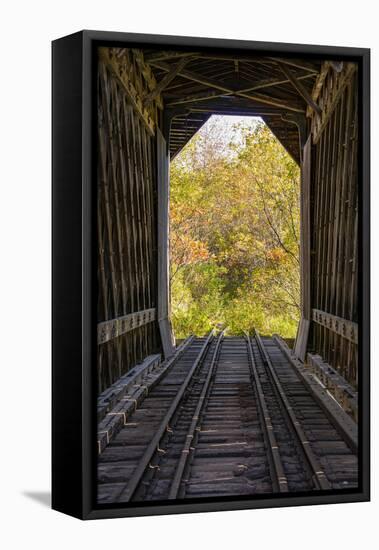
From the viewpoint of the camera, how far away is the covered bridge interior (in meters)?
6.82

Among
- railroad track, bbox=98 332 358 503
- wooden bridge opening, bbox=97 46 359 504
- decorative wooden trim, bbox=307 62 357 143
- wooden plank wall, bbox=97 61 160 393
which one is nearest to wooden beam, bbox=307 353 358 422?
wooden bridge opening, bbox=97 46 359 504

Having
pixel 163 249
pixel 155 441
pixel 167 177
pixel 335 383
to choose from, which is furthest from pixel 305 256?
pixel 155 441

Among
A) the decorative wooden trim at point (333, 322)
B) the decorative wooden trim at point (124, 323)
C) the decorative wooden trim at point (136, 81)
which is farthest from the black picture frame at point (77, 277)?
the decorative wooden trim at point (333, 322)

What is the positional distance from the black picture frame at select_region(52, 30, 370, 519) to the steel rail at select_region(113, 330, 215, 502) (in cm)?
11

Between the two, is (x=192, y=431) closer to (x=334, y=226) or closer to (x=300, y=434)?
(x=300, y=434)

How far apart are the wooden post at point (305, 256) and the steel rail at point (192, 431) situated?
2.33 feet

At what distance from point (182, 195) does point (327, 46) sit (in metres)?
1.68

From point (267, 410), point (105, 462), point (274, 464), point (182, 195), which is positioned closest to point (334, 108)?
point (182, 195)

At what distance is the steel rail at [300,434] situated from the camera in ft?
19.9

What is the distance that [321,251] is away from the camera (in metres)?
7.35

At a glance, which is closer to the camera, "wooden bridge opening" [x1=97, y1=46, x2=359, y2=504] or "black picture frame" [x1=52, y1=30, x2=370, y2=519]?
"black picture frame" [x1=52, y1=30, x2=370, y2=519]

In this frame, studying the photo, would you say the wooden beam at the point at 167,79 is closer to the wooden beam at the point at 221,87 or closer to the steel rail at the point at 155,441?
the wooden beam at the point at 221,87

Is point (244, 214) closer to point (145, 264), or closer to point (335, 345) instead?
point (145, 264)

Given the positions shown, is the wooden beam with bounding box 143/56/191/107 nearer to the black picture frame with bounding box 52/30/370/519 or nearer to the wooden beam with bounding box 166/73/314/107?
the wooden beam with bounding box 166/73/314/107
